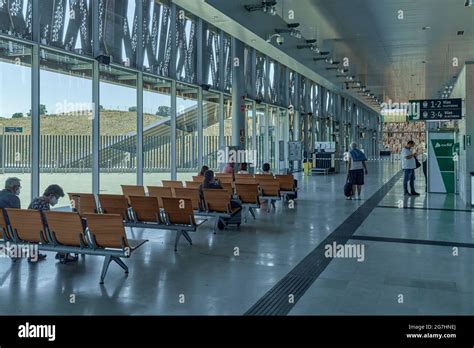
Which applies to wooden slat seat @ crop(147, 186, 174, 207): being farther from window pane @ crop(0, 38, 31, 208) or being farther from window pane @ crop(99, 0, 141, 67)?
window pane @ crop(99, 0, 141, 67)

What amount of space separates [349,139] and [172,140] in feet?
81.9

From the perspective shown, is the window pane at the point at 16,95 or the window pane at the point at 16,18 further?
the window pane at the point at 16,95

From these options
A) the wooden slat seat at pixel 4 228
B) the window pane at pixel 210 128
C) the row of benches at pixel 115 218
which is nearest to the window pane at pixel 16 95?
the row of benches at pixel 115 218

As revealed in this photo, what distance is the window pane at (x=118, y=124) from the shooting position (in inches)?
398

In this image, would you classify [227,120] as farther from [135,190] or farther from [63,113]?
[135,190]

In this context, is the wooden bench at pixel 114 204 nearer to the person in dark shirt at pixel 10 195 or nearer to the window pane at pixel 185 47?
the person in dark shirt at pixel 10 195

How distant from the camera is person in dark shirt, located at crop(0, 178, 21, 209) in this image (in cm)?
565

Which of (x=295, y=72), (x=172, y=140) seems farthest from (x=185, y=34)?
(x=295, y=72)

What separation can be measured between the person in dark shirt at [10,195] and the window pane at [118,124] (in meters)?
3.97

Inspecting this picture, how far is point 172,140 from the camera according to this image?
A: 40.5 ft

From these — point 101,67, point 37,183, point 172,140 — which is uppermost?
point 101,67

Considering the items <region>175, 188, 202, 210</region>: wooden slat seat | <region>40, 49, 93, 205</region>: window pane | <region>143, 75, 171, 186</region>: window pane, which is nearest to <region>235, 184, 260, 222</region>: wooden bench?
<region>175, 188, 202, 210</region>: wooden slat seat

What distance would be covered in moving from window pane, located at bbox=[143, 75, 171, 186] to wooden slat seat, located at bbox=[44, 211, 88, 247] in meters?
Result: 6.27
